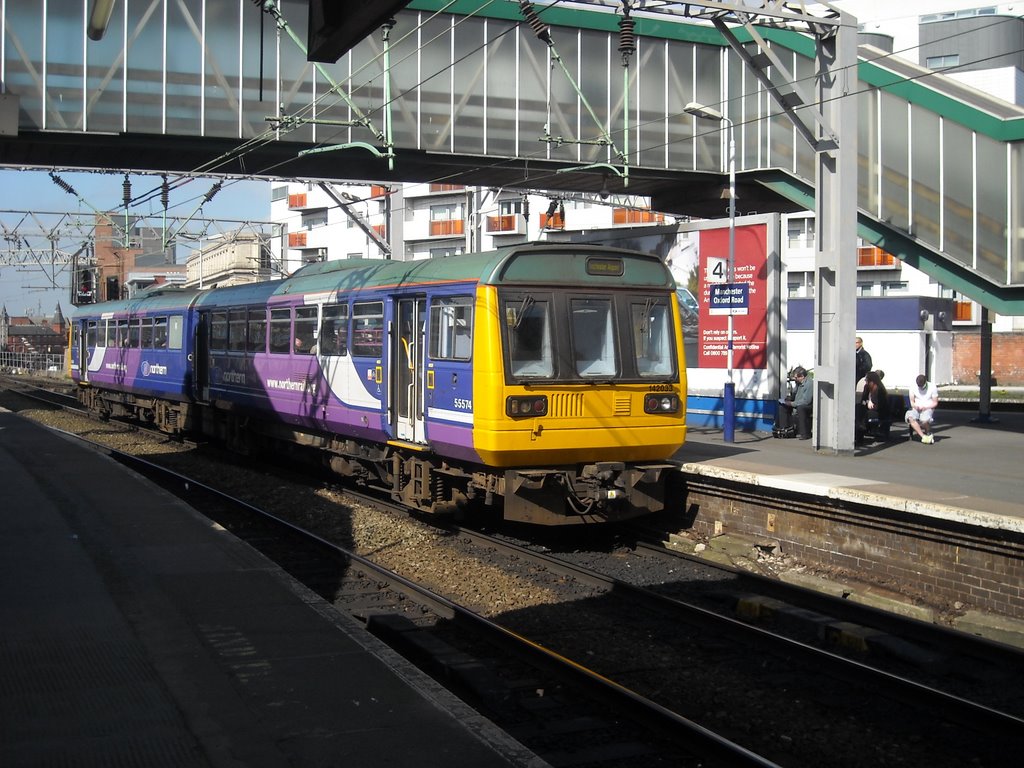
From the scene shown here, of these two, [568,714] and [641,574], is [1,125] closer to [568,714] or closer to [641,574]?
[641,574]

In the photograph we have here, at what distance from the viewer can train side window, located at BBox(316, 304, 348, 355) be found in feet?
44.3

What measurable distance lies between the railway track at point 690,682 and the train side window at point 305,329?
5.42 m

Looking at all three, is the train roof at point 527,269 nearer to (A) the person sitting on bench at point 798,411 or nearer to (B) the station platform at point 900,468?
(B) the station platform at point 900,468

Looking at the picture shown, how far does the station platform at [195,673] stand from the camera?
16.0 feet

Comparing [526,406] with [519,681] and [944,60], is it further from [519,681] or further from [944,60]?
[944,60]

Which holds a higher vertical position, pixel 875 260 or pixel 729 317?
pixel 875 260

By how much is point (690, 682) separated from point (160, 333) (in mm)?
17477

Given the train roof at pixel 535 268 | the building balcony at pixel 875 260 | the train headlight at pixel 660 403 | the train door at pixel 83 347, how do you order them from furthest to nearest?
the building balcony at pixel 875 260
the train door at pixel 83 347
the train headlight at pixel 660 403
the train roof at pixel 535 268

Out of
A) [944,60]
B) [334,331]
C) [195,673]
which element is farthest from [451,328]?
[944,60]

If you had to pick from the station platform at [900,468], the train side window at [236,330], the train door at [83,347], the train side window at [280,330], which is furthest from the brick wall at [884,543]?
the train door at [83,347]

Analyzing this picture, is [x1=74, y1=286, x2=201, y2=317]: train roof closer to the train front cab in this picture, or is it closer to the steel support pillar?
the train front cab

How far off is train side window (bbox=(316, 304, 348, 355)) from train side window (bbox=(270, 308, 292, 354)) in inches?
48.8

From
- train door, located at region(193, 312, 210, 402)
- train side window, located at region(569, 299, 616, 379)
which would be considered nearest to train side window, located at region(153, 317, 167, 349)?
train door, located at region(193, 312, 210, 402)

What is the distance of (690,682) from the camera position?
282 inches
